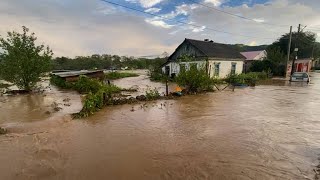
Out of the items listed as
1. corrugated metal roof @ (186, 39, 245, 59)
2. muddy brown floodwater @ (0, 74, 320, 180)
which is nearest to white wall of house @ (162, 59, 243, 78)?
corrugated metal roof @ (186, 39, 245, 59)

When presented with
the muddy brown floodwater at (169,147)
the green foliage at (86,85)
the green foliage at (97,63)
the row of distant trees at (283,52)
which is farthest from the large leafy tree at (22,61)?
the green foliage at (97,63)

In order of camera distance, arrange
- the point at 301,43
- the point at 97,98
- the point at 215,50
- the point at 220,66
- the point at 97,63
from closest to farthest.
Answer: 1. the point at 97,98
2. the point at 220,66
3. the point at 215,50
4. the point at 301,43
5. the point at 97,63

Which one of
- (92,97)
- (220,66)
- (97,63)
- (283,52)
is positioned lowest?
(92,97)

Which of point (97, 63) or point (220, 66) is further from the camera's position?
point (97, 63)

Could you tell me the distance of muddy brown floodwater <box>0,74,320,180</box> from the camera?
5.51 m

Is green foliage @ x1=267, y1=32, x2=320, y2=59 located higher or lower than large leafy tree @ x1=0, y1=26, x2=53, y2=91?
higher

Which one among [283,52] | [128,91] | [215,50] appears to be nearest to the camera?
[128,91]

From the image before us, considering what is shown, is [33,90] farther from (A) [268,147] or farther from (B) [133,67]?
(B) [133,67]

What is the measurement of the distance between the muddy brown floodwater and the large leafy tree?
11433 mm

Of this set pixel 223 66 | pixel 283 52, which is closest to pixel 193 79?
pixel 223 66

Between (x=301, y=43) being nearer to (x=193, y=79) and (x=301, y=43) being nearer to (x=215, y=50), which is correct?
(x=215, y=50)

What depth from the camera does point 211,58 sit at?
26469 millimetres

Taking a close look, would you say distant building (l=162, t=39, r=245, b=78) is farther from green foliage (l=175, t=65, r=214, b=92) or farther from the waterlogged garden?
green foliage (l=175, t=65, r=214, b=92)

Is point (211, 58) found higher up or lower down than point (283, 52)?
lower down
